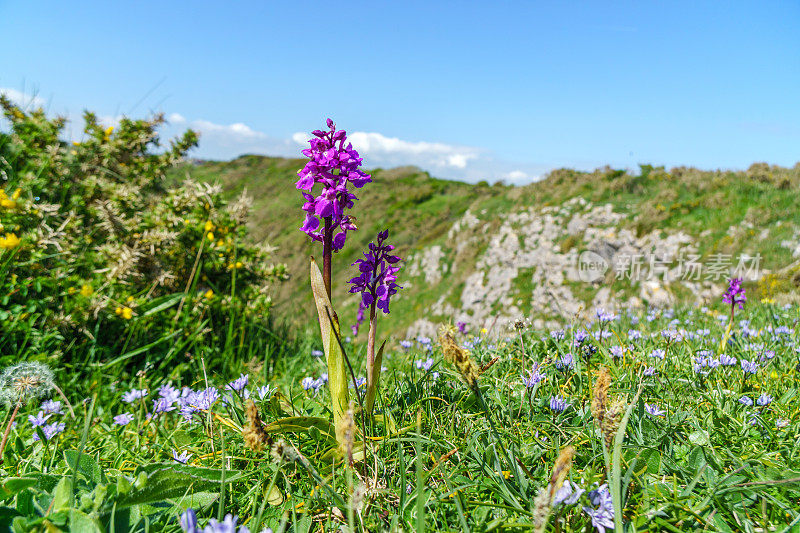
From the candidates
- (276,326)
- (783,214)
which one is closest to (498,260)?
(783,214)

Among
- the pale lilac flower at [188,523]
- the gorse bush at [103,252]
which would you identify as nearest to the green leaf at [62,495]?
the pale lilac flower at [188,523]

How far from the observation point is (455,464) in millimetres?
1656

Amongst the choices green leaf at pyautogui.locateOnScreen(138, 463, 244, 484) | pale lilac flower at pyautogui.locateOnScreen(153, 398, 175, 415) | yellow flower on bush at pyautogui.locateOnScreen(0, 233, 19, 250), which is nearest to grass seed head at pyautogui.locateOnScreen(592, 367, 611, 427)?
green leaf at pyautogui.locateOnScreen(138, 463, 244, 484)

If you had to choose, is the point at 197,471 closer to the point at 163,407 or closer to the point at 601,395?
the point at 163,407

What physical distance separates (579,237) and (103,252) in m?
16.8

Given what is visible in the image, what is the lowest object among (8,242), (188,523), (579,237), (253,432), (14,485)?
(579,237)

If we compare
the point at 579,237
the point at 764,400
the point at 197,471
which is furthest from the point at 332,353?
the point at 579,237

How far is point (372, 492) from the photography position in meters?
1.49

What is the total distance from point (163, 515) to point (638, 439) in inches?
65.0

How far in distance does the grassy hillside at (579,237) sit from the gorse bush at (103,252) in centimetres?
181

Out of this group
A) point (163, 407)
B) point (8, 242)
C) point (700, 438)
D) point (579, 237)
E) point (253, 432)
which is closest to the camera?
point (253, 432)

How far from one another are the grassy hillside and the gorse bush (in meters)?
1.81

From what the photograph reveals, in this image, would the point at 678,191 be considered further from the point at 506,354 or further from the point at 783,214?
the point at 506,354

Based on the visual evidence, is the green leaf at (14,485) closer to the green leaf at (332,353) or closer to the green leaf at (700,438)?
the green leaf at (332,353)
